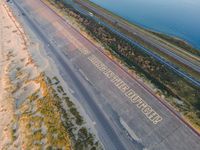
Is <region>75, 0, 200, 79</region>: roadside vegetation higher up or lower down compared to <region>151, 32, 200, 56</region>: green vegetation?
higher up

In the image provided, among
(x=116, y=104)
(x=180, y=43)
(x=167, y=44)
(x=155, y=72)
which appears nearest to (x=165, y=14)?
(x=180, y=43)

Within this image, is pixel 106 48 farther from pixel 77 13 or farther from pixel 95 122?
pixel 77 13

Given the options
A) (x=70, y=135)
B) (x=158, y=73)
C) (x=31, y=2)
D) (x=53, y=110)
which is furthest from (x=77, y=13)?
(x=70, y=135)

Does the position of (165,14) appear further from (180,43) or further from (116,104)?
(116,104)

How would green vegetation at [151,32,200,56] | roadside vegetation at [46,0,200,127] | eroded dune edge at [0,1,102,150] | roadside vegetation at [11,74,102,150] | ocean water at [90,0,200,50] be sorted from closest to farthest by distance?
1. roadside vegetation at [11,74,102,150]
2. eroded dune edge at [0,1,102,150]
3. roadside vegetation at [46,0,200,127]
4. green vegetation at [151,32,200,56]
5. ocean water at [90,0,200,50]

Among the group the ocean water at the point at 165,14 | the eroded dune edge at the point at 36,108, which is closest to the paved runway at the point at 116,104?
the eroded dune edge at the point at 36,108

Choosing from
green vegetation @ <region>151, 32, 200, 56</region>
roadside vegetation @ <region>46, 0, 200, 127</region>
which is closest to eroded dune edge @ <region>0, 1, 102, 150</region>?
roadside vegetation @ <region>46, 0, 200, 127</region>

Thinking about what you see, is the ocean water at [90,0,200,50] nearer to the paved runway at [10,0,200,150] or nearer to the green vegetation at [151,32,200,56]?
the green vegetation at [151,32,200,56]
